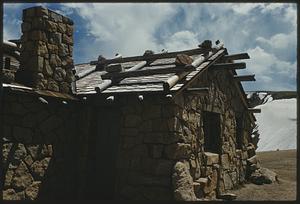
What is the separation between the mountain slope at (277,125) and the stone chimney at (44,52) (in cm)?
2045

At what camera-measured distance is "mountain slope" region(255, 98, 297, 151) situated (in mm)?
26484

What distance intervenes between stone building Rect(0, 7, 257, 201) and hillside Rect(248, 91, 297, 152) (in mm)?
17921

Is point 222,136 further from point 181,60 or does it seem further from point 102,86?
point 102,86

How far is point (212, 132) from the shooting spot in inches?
417

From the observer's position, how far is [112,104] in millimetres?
8516

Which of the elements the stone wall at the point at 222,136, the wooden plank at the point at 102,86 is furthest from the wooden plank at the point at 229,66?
the wooden plank at the point at 102,86

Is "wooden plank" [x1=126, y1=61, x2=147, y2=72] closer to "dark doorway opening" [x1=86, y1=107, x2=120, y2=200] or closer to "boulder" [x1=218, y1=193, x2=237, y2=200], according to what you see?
"dark doorway opening" [x1=86, y1=107, x2=120, y2=200]

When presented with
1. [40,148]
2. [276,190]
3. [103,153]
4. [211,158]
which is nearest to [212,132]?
[211,158]

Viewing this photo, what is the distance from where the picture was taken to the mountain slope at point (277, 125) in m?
26.5

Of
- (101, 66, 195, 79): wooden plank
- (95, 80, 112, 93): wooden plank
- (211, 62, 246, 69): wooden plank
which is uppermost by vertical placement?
(211, 62, 246, 69): wooden plank

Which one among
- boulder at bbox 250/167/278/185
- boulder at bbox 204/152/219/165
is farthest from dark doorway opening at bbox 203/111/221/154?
boulder at bbox 250/167/278/185

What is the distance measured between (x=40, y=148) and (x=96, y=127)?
5.09 ft

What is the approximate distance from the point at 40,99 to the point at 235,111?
6752 millimetres

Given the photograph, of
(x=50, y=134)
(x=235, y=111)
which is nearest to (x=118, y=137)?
(x=50, y=134)
